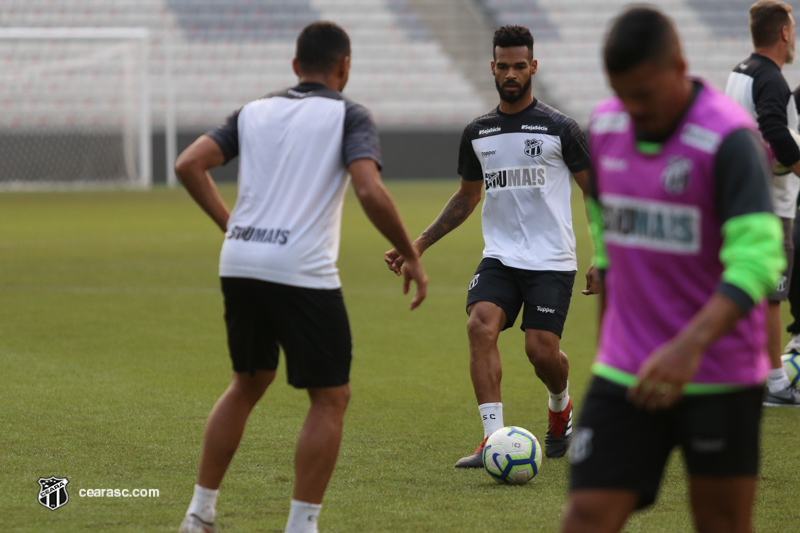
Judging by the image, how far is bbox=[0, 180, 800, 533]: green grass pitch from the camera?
13.6ft

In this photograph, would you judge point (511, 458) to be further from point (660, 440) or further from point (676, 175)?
point (676, 175)

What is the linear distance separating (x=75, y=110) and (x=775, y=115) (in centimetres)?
2502

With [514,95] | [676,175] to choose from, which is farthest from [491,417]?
[676,175]

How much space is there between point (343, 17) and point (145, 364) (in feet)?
88.3

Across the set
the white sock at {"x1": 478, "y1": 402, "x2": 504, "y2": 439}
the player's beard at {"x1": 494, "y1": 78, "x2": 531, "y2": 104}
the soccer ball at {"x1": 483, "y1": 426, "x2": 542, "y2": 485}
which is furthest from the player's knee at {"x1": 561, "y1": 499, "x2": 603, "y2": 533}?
the player's beard at {"x1": 494, "y1": 78, "x2": 531, "y2": 104}

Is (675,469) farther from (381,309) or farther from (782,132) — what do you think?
(381,309)

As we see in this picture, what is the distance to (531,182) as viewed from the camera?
17.2ft

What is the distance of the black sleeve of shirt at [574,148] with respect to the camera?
5164mm

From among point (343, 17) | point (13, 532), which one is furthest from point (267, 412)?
point (343, 17)

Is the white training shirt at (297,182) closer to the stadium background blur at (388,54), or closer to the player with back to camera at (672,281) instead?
the player with back to camera at (672,281)

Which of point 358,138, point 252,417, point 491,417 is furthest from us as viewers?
point 252,417

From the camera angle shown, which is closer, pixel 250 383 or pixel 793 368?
pixel 250 383

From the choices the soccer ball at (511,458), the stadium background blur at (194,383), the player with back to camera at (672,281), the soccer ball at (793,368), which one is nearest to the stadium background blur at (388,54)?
the stadium background blur at (194,383)

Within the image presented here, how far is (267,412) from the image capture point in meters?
5.96
